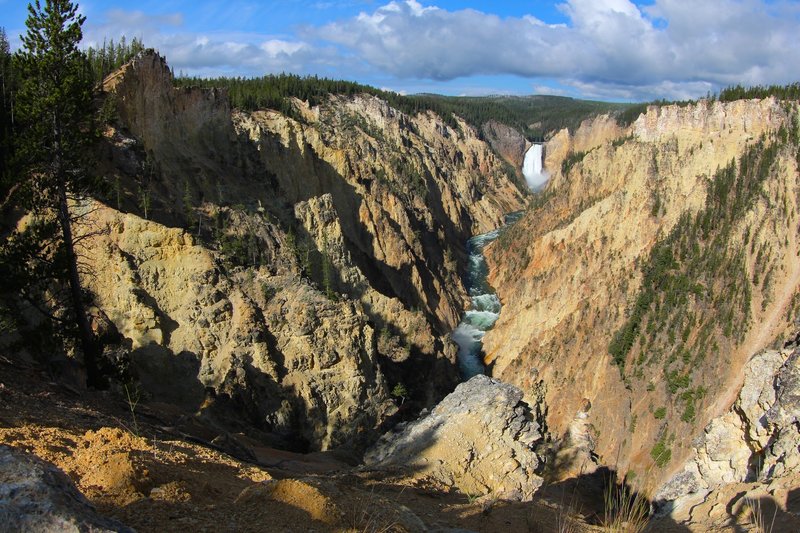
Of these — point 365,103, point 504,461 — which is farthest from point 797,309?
point 365,103

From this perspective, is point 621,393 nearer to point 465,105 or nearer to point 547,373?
point 547,373

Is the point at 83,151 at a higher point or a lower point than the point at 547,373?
higher

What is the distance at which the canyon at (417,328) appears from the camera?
32.2 feet

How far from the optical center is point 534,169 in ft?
409

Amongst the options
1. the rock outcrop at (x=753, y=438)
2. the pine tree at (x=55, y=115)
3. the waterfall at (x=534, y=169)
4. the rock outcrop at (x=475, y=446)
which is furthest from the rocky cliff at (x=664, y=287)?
the waterfall at (x=534, y=169)

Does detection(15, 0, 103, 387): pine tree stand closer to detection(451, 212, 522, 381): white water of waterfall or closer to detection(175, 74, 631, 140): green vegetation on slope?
detection(175, 74, 631, 140): green vegetation on slope

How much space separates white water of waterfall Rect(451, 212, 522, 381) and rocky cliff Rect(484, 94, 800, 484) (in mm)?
1471

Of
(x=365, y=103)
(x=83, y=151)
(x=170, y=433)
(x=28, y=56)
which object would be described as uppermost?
(x=365, y=103)

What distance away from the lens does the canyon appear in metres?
9.83

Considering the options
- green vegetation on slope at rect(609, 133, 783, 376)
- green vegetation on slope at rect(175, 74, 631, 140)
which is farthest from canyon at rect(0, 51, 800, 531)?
green vegetation on slope at rect(175, 74, 631, 140)

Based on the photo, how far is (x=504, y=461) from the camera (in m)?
13.8

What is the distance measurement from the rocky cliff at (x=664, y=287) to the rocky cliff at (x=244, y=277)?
10.9 metres

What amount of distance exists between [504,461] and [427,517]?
6.49 m

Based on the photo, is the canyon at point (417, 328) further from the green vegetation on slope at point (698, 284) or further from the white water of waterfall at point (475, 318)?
the white water of waterfall at point (475, 318)
